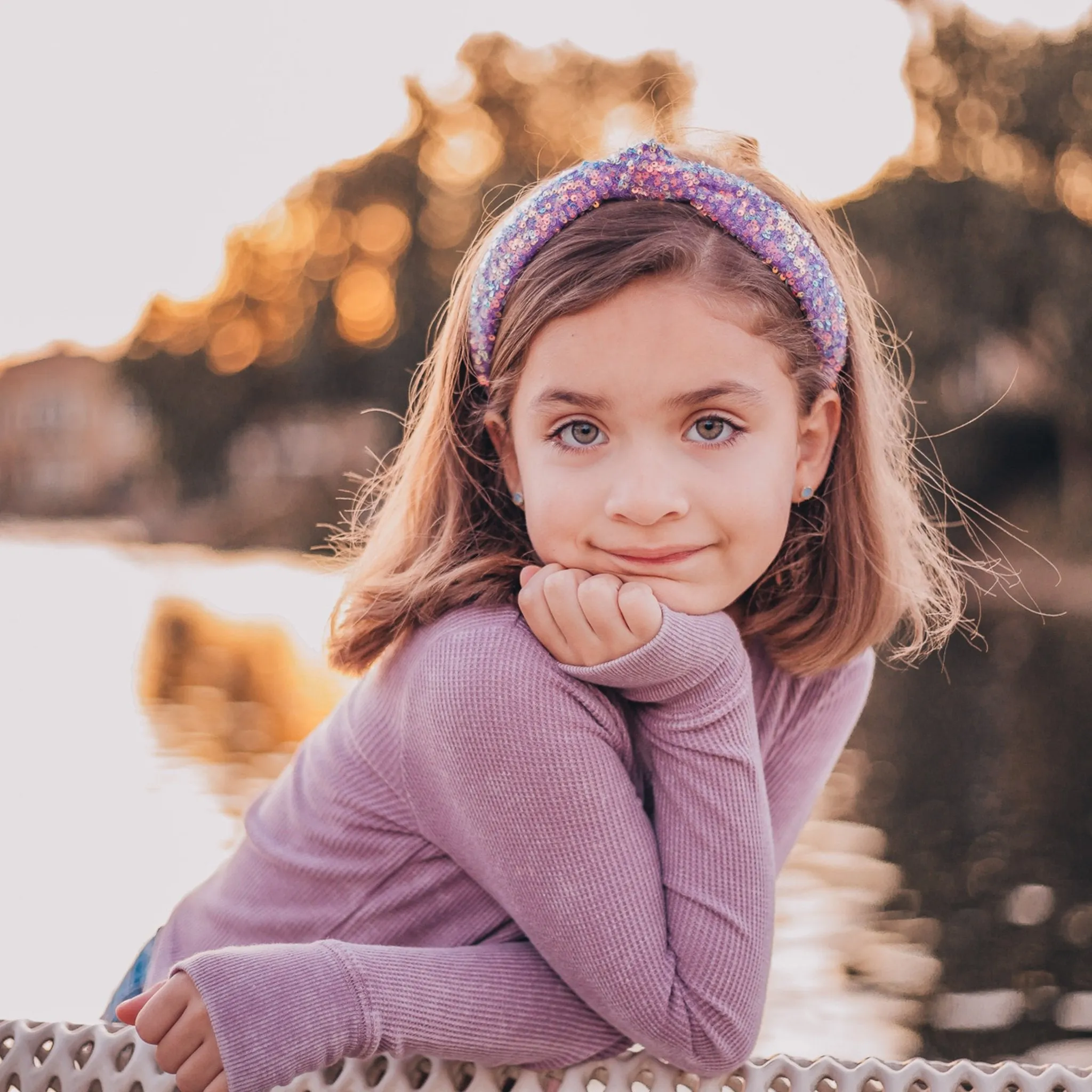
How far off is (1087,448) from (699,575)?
754 inches

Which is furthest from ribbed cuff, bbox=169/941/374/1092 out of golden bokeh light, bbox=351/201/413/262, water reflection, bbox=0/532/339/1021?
golden bokeh light, bbox=351/201/413/262

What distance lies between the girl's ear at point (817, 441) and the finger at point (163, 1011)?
937 mm

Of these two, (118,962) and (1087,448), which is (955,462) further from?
(118,962)

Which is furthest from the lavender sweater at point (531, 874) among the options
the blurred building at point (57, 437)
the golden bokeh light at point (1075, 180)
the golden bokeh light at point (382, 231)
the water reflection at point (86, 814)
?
the blurred building at point (57, 437)

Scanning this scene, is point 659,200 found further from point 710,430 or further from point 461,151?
point 461,151

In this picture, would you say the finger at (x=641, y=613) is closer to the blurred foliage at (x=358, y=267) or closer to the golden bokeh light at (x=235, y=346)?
the blurred foliage at (x=358, y=267)

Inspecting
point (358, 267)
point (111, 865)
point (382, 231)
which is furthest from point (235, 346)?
point (111, 865)

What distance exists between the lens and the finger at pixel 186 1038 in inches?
51.6

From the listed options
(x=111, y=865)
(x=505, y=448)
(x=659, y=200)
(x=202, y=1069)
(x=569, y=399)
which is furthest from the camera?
(x=111, y=865)

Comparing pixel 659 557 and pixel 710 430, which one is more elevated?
pixel 710 430

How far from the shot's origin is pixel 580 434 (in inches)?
60.9

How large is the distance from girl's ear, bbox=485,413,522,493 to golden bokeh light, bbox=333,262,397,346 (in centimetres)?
2452

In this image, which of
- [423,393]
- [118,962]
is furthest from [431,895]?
[118,962]

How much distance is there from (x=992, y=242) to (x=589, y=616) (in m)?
18.4
